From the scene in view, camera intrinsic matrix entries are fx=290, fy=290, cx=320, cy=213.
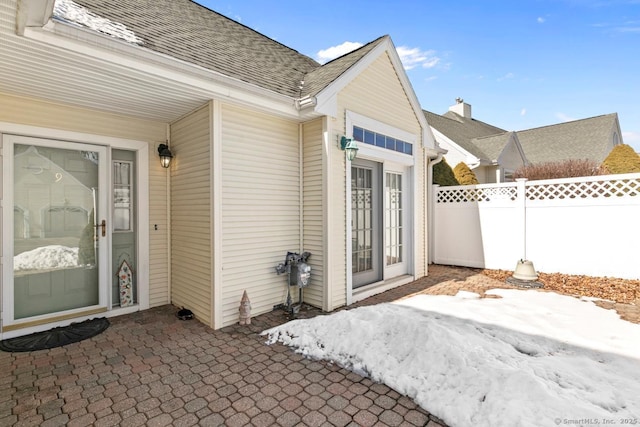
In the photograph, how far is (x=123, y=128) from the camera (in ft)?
13.5

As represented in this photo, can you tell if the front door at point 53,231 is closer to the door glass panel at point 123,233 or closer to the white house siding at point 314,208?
the door glass panel at point 123,233

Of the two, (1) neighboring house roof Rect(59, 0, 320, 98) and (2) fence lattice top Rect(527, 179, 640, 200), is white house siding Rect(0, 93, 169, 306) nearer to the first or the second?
(1) neighboring house roof Rect(59, 0, 320, 98)

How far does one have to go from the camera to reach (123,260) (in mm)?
4211

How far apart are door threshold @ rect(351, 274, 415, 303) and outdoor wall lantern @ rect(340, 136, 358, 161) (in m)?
2.19

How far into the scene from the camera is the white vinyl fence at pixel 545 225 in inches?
211

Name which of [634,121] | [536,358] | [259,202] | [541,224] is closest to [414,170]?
[541,224]

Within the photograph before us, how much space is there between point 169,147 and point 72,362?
300 cm

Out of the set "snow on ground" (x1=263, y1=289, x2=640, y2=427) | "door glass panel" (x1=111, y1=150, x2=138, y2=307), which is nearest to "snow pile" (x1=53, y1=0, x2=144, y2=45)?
"door glass panel" (x1=111, y1=150, x2=138, y2=307)

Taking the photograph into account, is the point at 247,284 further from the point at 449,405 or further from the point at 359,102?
the point at 359,102

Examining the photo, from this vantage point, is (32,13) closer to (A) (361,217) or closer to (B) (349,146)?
(B) (349,146)

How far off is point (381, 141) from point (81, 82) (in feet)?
13.8

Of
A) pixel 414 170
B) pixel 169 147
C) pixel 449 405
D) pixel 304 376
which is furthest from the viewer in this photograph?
pixel 414 170

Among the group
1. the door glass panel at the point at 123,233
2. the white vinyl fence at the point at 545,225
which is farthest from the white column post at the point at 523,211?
the door glass panel at the point at 123,233

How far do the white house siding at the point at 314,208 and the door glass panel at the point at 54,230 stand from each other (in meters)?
2.91
